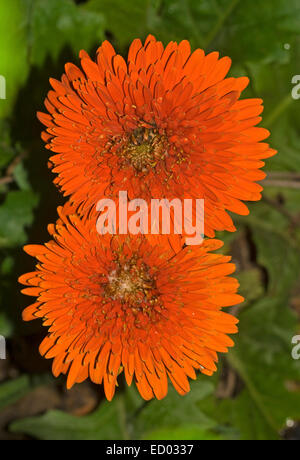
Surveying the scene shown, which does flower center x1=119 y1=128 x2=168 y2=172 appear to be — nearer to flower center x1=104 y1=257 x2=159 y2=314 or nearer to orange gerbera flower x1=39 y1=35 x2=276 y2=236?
orange gerbera flower x1=39 y1=35 x2=276 y2=236

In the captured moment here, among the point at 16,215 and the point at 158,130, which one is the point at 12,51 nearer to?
the point at 16,215

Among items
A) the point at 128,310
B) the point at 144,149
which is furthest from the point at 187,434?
the point at 144,149

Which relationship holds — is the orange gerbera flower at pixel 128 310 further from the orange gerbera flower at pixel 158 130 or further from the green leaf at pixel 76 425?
the green leaf at pixel 76 425

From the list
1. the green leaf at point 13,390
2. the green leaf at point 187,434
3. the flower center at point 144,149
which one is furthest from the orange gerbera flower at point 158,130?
the green leaf at point 13,390

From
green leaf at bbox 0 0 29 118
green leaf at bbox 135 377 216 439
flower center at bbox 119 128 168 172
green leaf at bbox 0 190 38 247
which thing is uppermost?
green leaf at bbox 0 0 29 118

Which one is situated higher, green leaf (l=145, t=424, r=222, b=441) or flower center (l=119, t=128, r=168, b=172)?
flower center (l=119, t=128, r=168, b=172)

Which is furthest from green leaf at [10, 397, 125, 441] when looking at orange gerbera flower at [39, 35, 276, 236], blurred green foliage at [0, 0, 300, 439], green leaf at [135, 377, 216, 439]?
orange gerbera flower at [39, 35, 276, 236]

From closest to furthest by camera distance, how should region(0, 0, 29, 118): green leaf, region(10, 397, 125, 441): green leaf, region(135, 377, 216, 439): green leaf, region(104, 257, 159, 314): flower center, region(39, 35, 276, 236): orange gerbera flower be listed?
1. region(39, 35, 276, 236): orange gerbera flower
2. region(104, 257, 159, 314): flower center
3. region(0, 0, 29, 118): green leaf
4. region(135, 377, 216, 439): green leaf
5. region(10, 397, 125, 441): green leaf
